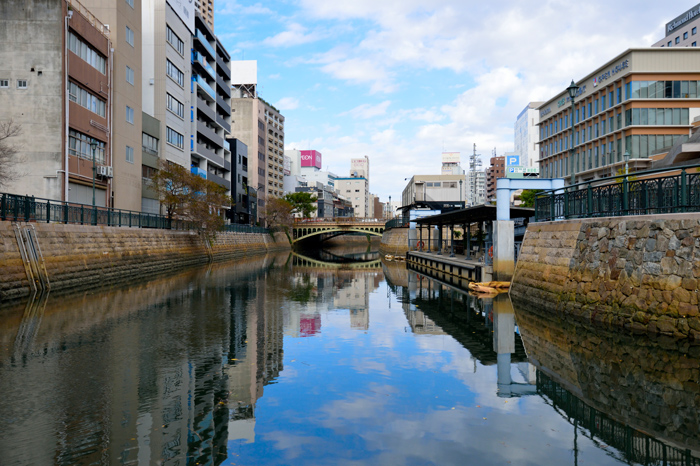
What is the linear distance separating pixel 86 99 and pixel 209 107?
35471 mm

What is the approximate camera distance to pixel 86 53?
3644cm

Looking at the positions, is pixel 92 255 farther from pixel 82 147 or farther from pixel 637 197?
pixel 637 197

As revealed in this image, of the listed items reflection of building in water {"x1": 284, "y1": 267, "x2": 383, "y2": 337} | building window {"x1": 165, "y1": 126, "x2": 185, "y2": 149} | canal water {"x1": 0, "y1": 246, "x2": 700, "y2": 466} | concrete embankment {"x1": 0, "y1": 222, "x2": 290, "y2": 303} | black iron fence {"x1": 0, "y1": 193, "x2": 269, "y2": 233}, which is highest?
building window {"x1": 165, "y1": 126, "x2": 185, "y2": 149}

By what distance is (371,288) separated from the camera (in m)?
30.9

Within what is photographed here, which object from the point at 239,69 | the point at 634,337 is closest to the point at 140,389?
the point at 634,337

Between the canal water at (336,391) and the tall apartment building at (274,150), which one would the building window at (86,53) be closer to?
the canal water at (336,391)

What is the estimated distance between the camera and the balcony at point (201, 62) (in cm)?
6405

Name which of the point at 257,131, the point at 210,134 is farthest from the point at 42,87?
the point at 257,131

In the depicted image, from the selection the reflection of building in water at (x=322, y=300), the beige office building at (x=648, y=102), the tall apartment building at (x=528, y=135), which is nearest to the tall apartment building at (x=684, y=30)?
the beige office building at (x=648, y=102)

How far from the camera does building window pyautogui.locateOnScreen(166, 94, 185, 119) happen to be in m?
53.5

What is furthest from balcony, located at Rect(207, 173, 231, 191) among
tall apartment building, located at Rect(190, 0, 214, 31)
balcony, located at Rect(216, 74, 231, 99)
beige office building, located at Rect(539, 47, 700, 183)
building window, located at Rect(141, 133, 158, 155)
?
tall apartment building, located at Rect(190, 0, 214, 31)

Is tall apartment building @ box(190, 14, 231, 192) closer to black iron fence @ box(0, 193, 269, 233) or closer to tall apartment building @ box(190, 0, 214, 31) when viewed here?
black iron fence @ box(0, 193, 269, 233)

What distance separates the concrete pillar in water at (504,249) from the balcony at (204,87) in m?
50.4

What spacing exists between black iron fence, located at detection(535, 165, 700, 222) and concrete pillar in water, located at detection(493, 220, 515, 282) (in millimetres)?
3557
